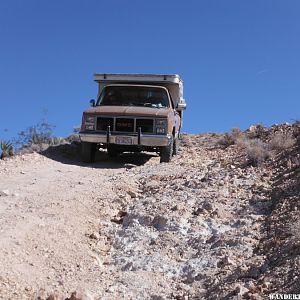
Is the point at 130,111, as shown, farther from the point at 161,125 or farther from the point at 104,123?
the point at 161,125

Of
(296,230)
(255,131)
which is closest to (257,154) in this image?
(296,230)

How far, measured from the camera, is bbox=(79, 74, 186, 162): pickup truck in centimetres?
1160

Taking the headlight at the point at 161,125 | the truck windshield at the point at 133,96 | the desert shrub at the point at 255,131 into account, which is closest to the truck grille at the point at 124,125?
the headlight at the point at 161,125

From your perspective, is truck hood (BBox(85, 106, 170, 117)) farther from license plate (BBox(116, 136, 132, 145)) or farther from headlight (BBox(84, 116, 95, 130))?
license plate (BBox(116, 136, 132, 145))

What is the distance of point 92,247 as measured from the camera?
6445mm

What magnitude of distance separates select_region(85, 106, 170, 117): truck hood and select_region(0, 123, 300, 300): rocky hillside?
1650mm

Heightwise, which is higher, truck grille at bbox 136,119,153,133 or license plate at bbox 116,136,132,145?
truck grille at bbox 136,119,153,133

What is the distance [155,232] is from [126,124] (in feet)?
17.2

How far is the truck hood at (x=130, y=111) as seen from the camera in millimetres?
11617

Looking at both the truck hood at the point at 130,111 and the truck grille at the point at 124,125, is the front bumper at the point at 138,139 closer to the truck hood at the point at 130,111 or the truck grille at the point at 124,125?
the truck grille at the point at 124,125

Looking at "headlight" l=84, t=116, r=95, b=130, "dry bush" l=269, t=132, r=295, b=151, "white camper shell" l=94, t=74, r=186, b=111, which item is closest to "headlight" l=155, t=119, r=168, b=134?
"headlight" l=84, t=116, r=95, b=130

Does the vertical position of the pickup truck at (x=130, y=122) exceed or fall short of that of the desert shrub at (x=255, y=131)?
it falls short

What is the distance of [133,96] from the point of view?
12.9m

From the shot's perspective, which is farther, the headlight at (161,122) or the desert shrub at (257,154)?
the headlight at (161,122)
